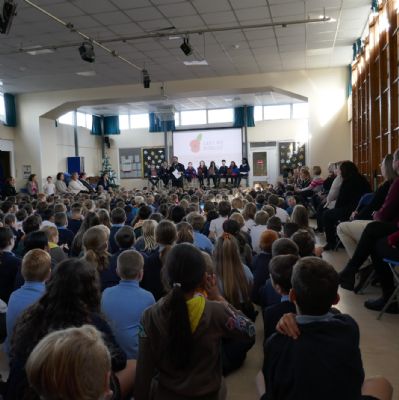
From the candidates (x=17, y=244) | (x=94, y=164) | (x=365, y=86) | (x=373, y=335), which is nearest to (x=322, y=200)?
(x=365, y=86)

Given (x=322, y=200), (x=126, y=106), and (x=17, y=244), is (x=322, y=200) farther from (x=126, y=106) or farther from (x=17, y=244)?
(x=126, y=106)

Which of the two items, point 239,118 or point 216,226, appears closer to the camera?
point 216,226

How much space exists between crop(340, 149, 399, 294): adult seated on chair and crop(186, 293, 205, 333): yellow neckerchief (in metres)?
2.59

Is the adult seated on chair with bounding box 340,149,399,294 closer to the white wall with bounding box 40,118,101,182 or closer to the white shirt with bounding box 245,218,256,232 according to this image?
the white shirt with bounding box 245,218,256,232

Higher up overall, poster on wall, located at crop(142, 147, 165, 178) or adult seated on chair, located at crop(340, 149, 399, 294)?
poster on wall, located at crop(142, 147, 165, 178)

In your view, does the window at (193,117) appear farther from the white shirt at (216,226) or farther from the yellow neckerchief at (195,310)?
the yellow neckerchief at (195,310)

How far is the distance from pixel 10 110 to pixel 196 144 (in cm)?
866

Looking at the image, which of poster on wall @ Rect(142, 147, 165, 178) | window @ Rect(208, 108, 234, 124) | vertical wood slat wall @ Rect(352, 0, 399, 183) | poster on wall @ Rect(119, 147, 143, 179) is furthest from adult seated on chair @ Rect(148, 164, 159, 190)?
vertical wood slat wall @ Rect(352, 0, 399, 183)

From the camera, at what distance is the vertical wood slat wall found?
21.7 feet

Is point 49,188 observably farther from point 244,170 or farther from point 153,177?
point 244,170

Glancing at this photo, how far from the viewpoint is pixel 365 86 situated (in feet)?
30.9

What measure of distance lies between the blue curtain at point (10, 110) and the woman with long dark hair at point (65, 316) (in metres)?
14.6

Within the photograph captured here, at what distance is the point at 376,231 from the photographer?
12.7 feet

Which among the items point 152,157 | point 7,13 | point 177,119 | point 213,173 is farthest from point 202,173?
point 7,13
